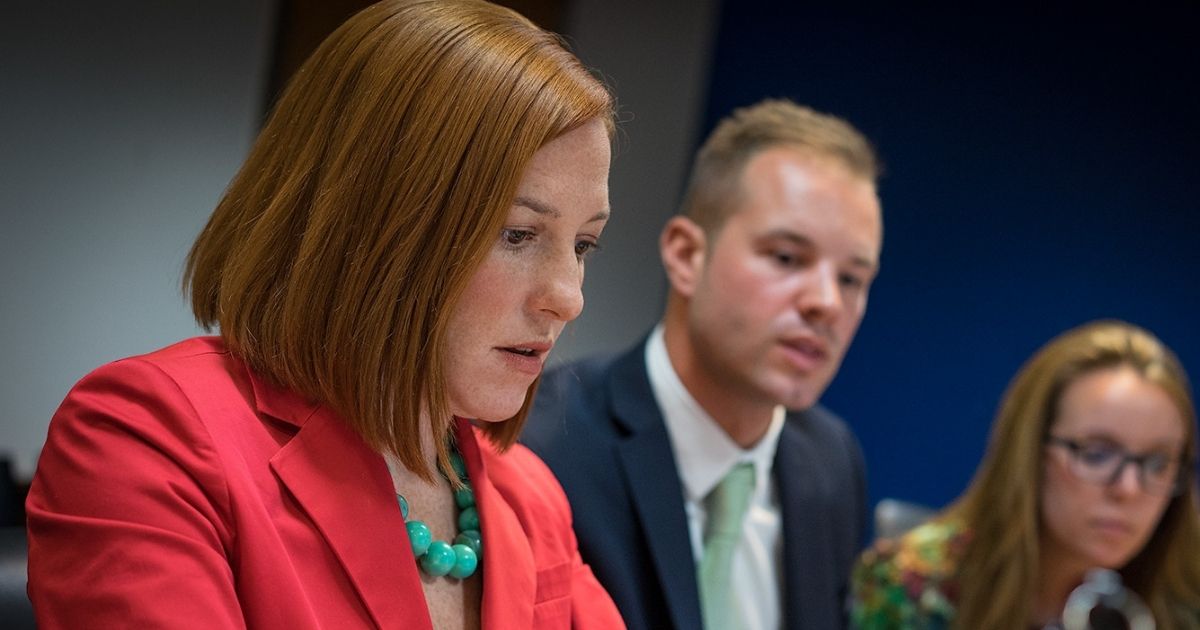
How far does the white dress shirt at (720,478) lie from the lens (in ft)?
6.96

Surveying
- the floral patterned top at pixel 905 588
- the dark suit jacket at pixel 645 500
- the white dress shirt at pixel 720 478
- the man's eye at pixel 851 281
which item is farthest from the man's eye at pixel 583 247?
the floral patterned top at pixel 905 588

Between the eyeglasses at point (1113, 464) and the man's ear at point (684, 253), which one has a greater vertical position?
the man's ear at point (684, 253)

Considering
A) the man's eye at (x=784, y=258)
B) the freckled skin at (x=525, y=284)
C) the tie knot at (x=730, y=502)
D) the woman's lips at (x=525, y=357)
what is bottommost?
the tie knot at (x=730, y=502)

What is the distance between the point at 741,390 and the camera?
7.04 ft

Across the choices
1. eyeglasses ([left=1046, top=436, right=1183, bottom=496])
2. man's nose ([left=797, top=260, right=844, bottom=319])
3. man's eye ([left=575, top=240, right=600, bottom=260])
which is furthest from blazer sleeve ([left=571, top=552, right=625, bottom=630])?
eyeglasses ([left=1046, top=436, right=1183, bottom=496])

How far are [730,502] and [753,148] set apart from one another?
25.1 inches

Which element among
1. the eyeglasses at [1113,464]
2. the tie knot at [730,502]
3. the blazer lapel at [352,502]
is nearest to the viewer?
the blazer lapel at [352,502]

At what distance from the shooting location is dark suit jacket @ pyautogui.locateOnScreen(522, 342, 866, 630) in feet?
5.96

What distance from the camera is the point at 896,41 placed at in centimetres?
421

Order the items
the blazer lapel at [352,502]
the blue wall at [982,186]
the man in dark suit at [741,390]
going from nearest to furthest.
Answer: the blazer lapel at [352,502] → the man in dark suit at [741,390] → the blue wall at [982,186]

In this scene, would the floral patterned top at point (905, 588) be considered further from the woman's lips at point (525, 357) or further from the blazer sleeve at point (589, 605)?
the woman's lips at point (525, 357)

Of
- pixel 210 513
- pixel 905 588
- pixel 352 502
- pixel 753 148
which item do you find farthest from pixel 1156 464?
pixel 210 513

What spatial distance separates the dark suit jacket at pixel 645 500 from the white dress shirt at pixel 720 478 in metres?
0.03

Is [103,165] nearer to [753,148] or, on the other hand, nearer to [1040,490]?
[753,148]
